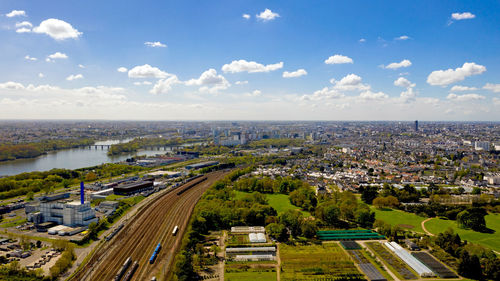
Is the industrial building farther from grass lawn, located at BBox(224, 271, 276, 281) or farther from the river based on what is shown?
the river

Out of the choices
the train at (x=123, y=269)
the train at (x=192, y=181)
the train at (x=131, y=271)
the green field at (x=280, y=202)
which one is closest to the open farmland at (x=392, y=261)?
the green field at (x=280, y=202)

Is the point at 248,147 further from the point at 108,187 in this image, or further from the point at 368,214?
the point at 368,214

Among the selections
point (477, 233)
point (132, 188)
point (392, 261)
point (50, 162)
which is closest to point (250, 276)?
point (392, 261)

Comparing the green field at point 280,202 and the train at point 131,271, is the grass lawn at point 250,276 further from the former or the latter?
the green field at point 280,202

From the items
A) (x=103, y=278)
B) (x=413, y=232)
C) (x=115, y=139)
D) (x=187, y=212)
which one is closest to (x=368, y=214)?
(x=413, y=232)

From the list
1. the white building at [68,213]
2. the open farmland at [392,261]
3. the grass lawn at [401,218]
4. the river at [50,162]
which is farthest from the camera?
the river at [50,162]

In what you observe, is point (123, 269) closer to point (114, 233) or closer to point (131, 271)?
point (131, 271)

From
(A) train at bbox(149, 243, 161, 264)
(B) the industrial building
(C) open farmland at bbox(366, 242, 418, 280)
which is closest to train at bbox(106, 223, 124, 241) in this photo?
(A) train at bbox(149, 243, 161, 264)
